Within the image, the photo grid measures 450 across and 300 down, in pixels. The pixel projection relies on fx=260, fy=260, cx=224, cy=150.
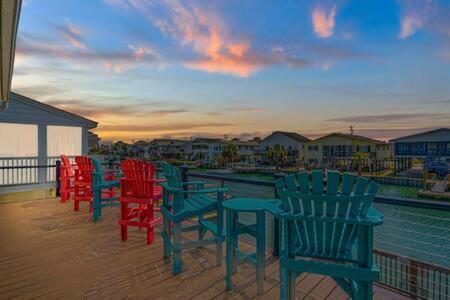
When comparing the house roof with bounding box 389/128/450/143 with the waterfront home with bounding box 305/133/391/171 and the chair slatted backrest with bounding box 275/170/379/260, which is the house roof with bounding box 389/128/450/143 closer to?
the waterfront home with bounding box 305/133/391/171

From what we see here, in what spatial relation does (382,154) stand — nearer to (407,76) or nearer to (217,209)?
(407,76)

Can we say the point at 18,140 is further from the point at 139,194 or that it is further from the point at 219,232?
the point at 219,232

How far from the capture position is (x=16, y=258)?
3.05m

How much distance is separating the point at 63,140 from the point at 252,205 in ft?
30.9

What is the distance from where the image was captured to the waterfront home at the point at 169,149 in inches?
2350

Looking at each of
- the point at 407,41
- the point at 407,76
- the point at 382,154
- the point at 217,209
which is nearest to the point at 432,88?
the point at 407,76

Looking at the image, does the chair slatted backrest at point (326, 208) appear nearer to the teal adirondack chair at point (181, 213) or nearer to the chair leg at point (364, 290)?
the chair leg at point (364, 290)

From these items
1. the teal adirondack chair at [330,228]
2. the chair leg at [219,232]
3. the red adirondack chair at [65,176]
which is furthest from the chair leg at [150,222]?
the red adirondack chair at [65,176]

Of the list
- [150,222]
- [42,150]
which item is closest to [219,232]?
[150,222]

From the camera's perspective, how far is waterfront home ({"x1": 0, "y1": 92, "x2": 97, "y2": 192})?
26.7ft

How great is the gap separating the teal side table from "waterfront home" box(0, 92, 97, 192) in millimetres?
8705

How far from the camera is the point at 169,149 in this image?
202 ft

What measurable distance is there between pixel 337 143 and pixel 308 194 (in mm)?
37478

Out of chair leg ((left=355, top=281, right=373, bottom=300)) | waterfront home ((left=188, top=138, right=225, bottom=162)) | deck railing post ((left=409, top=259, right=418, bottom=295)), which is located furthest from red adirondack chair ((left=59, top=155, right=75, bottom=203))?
waterfront home ((left=188, top=138, right=225, bottom=162))
